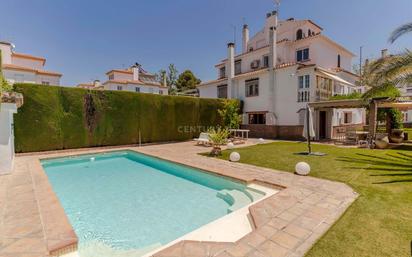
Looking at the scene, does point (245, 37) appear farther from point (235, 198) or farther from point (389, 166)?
point (235, 198)

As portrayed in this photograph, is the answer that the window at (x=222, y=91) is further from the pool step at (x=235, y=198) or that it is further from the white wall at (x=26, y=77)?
the white wall at (x=26, y=77)

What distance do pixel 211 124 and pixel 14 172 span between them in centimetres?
2125

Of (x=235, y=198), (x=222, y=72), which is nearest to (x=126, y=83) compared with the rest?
(x=222, y=72)

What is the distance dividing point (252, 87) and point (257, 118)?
15.4ft

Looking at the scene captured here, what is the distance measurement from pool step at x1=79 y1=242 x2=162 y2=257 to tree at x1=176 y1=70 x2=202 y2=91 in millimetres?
63531

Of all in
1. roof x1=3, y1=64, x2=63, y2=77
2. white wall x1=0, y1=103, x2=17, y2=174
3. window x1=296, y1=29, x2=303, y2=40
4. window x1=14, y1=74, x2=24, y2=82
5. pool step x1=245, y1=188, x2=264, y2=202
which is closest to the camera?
pool step x1=245, y1=188, x2=264, y2=202

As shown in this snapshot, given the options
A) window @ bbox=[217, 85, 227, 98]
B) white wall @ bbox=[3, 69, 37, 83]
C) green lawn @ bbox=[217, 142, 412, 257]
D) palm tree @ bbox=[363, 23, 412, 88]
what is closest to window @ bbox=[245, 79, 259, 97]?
window @ bbox=[217, 85, 227, 98]

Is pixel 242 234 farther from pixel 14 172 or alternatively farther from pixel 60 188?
pixel 14 172

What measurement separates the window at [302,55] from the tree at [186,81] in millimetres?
39254

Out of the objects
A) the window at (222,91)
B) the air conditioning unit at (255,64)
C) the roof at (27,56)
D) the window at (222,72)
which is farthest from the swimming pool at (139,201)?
the roof at (27,56)

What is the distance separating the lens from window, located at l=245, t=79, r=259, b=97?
30797 millimetres

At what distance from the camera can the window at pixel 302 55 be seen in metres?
31.3

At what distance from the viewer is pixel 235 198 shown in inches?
331

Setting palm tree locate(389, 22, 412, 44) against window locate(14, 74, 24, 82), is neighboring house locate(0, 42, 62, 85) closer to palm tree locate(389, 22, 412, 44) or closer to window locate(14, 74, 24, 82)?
window locate(14, 74, 24, 82)
